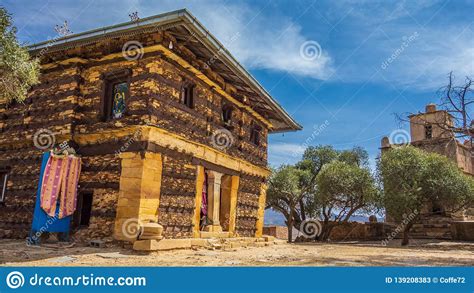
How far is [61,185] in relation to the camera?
11328mm

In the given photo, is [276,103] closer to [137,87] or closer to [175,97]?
[175,97]

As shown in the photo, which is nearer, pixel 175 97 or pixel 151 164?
pixel 151 164

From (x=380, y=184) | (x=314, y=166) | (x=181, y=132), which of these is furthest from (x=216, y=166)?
(x=314, y=166)

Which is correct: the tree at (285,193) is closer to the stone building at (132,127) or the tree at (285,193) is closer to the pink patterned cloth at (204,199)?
the stone building at (132,127)

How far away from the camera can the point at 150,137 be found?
1084 cm

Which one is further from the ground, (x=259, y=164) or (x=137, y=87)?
(x=137, y=87)

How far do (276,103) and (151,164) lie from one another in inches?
324

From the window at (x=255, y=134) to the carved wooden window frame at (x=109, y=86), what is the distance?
7.59m

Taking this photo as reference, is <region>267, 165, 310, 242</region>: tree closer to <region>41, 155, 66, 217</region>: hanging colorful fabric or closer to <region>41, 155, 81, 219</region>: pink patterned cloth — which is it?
<region>41, 155, 81, 219</region>: pink patterned cloth

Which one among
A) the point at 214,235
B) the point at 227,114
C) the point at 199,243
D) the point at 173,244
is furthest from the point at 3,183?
the point at 227,114

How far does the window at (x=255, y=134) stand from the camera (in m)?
18.3

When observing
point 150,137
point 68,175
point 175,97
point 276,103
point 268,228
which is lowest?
point 268,228

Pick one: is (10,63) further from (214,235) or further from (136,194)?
(214,235)

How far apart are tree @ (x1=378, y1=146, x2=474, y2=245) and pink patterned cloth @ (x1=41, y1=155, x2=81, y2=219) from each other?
1719 cm
